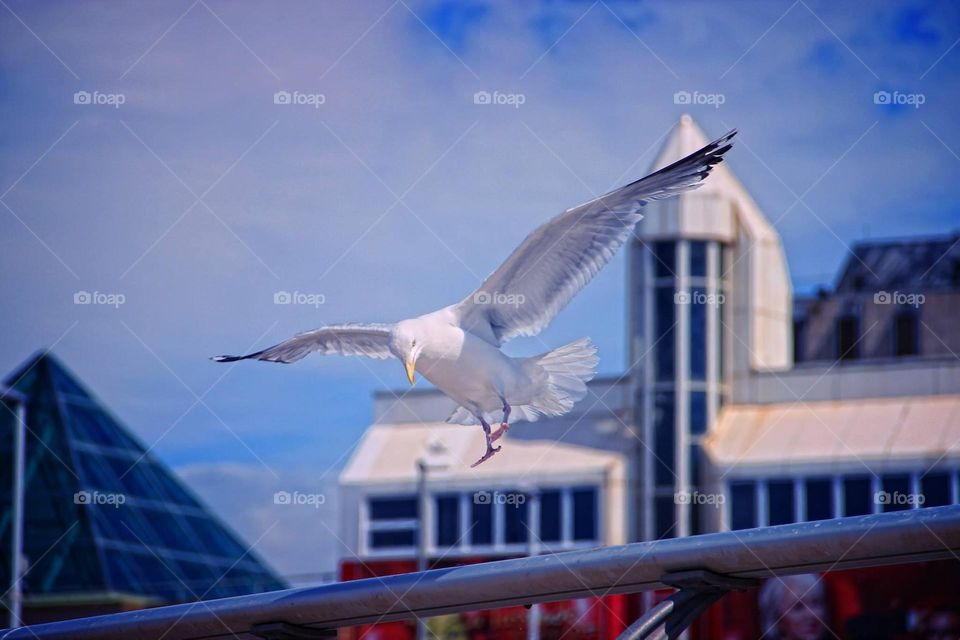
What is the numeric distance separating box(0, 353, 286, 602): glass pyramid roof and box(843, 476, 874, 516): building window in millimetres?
11579

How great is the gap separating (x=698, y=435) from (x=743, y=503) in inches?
55.4

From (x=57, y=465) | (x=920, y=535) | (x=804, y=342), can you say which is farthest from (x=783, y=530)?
(x=57, y=465)

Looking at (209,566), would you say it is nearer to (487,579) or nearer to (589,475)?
(589,475)

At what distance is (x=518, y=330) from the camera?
12.4 metres

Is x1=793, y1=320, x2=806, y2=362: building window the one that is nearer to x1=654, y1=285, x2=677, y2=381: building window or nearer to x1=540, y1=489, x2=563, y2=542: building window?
x1=654, y1=285, x2=677, y2=381: building window

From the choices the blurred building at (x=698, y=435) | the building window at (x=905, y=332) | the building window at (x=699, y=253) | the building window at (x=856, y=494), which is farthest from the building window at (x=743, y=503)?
the building window at (x=905, y=332)

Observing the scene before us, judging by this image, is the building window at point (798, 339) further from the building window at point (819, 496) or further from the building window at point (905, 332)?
the building window at point (819, 496)

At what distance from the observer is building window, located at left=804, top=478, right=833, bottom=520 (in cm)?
2866

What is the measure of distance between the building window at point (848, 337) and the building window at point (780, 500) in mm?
5656

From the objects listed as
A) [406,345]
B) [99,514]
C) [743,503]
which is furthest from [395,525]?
[406,345]

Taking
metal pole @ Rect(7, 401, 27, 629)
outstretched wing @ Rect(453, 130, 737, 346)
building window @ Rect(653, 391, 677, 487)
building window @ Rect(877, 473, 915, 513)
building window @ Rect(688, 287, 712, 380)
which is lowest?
metal pole @ Rect(7, 401, 27, 629)

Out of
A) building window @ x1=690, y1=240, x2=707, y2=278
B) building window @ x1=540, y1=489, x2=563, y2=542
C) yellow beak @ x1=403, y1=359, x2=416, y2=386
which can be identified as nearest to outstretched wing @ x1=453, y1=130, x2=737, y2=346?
yellow beak @ x1=403, y1=359, x2=416, y2=386

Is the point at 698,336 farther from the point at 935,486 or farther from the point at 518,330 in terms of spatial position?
the point at 518,330

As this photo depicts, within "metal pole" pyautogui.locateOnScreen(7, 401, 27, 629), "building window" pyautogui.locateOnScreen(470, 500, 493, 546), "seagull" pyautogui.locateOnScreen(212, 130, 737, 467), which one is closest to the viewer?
"seagull" pyautogui.locateOnScreen(212, 130, 737, 467)
